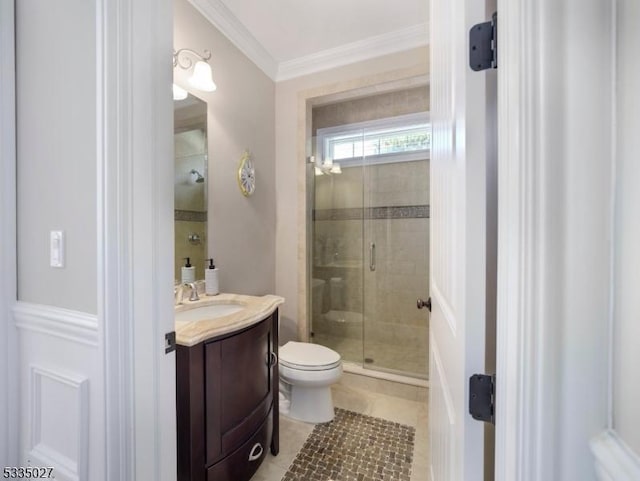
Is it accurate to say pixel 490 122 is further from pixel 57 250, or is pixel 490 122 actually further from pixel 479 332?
pixel 57 250

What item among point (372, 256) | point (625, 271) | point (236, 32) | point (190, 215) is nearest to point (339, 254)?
point (372, 256)

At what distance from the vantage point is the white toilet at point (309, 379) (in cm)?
174

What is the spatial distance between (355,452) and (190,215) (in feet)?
5.29

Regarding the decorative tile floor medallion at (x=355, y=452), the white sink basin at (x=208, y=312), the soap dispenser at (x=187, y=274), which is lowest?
the decorative tile floor medallion at (x=355, y=452)

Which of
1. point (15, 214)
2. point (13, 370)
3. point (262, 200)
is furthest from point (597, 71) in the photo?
point (262, 200)

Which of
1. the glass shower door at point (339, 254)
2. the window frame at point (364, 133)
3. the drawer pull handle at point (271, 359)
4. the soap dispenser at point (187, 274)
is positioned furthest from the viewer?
the glass shower door at point (339, 254)

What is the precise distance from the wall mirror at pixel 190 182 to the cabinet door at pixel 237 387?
0.61m

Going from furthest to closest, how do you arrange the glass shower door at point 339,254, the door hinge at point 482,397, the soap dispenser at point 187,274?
the glass shower door at point 339,254
the soap dispenser at point 187,274
the door hinge at point 482,397

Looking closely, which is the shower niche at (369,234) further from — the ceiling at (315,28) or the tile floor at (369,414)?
the ceiling at (315,28)

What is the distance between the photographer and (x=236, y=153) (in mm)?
1914

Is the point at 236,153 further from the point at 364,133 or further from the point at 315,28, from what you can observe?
the point at 364,133

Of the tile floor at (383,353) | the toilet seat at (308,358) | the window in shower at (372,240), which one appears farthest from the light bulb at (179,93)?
the tile floor at (383,353)

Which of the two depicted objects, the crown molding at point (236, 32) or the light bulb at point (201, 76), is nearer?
the light bulb at point (201, 76)

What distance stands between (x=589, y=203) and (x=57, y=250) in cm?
116
